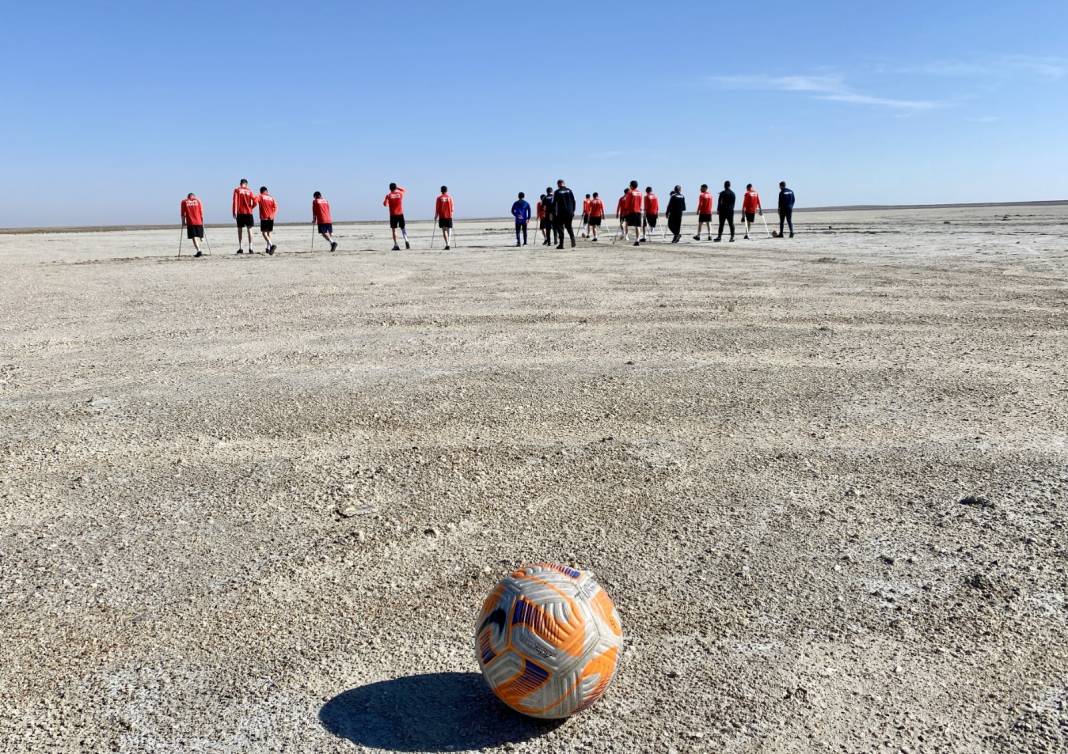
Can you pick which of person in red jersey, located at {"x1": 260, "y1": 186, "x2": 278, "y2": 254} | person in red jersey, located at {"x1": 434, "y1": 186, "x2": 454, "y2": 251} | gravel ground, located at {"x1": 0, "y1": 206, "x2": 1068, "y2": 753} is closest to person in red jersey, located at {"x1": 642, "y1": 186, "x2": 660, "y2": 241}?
person in red jersey, located at {"x1": 434, "y1": 186, "x2": 454, "y2": 251}

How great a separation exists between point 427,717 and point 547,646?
55 cm

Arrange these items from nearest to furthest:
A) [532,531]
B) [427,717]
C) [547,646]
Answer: [547,646] → [427,717] → [532,531]

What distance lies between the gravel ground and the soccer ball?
0.54 feet

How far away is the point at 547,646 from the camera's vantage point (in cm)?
257

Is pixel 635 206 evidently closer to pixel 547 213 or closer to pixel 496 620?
pixel 547 213

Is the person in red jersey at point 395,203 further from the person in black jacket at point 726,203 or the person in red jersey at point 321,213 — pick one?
the person in black jacket at point 726,203

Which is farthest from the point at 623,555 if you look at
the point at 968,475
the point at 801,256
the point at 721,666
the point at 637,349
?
the point at 801,256

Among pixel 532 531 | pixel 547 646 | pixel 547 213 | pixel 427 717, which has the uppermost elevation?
pixel 547 213

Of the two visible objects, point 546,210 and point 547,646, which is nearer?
point 547,646

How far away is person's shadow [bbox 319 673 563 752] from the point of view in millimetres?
2691

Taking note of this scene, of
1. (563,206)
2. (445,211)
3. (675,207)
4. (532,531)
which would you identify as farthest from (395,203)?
(532,531)

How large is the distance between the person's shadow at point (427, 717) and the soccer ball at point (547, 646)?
0.14m

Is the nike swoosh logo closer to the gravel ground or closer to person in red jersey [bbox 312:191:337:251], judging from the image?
the gravel ground

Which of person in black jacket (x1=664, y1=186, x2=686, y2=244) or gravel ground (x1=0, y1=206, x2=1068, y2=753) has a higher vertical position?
person in black jacket (x1=664, y1=186, x2=686, y2=244)
